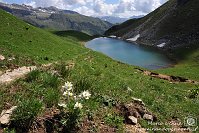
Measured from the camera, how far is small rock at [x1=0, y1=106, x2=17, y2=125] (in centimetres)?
1345

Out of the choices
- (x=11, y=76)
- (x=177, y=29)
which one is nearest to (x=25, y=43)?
(x=11, y=76)

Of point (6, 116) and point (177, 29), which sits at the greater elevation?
point (177, 29)

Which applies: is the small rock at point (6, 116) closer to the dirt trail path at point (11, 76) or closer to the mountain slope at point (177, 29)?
the dirt trail path at point (11, 76)

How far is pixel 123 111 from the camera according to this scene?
17.8 m

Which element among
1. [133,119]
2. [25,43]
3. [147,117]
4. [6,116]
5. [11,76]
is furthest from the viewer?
[25,43]

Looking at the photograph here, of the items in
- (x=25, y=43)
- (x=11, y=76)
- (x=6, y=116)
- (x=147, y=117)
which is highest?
(x=25, y=43)

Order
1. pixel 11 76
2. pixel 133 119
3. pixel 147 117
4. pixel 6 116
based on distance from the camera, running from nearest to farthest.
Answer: pixel 6 116, pixel 133 119, pixel 147 117, pixel 11 76

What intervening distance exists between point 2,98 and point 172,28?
130 m

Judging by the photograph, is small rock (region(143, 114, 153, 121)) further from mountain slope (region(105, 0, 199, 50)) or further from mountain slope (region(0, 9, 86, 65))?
mountain slope (region(105, 0, 199, 50))

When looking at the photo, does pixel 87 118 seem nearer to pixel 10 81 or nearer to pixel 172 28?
pixel 10 81

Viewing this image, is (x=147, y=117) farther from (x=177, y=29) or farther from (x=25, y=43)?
(x=177, y=29)

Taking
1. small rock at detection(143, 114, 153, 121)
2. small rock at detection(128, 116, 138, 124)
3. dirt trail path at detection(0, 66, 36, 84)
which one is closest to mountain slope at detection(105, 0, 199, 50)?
dirt trail path at detection(0, 66, 36, 84)

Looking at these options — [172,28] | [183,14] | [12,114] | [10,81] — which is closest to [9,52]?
[10,81]

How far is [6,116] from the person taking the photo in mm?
13773
